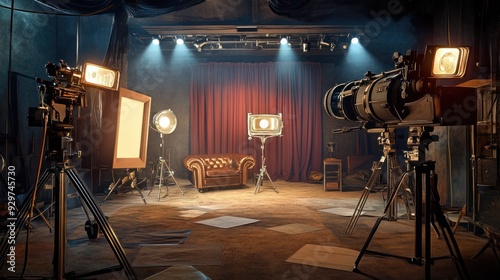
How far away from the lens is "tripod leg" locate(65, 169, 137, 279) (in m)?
2.17

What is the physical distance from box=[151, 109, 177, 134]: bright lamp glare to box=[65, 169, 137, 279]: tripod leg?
12.9ft

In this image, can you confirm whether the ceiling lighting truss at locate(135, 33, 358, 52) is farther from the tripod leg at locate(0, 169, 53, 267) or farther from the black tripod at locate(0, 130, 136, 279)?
the tripod leg at locate(0, 169, 53, 267)

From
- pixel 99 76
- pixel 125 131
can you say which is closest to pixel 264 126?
pixel 125 131

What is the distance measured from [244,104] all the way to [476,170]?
6.01 m

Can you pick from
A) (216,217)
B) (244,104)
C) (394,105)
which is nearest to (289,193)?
(216,217)

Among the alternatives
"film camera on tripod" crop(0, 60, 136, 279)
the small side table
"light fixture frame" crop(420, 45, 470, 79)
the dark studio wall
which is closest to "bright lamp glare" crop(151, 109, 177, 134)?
the dark studio wall

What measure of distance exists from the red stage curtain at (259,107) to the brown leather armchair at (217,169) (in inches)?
73.6

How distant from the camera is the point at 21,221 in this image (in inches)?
79.6

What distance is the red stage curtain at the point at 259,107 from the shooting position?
355 inches

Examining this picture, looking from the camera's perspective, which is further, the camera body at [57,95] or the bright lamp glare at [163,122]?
the bright lamp glare at [163,122]

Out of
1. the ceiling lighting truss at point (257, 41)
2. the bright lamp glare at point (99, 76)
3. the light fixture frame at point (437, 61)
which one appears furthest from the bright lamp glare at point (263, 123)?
the light fixture frame at point (437, 61)

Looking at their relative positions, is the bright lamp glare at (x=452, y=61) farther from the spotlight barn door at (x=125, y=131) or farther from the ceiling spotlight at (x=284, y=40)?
the ceiling spotlight at (x=284, y=40)

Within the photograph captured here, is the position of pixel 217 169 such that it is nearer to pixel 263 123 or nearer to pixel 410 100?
pixel 263 123

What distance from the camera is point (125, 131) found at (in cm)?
511
